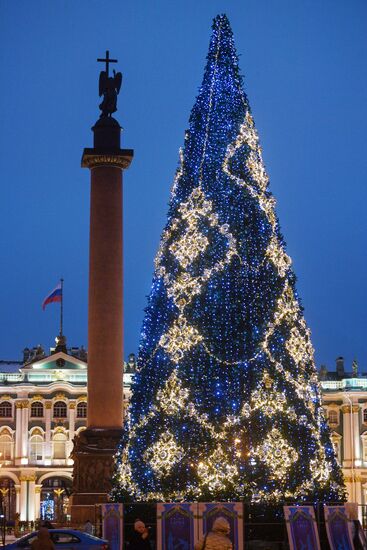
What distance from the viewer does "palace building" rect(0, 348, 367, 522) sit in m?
87.6

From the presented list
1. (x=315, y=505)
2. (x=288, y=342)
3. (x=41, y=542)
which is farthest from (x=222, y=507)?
(x=41, y=542)

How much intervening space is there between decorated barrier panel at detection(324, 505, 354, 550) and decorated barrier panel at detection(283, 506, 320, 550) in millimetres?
553

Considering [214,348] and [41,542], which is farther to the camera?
[214,348]

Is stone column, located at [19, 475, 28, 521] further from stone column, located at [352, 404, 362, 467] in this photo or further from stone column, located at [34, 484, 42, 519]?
stone column, located at [352, 404, 362, 467]

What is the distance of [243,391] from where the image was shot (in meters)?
30.6

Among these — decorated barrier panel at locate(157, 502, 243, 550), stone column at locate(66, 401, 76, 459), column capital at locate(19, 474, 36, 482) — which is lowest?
decorated barrier panel at locate(157, 502, 243, 550)

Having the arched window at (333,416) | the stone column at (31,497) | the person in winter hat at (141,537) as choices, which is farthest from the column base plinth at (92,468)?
the arched window at (333,416)

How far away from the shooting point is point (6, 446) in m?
89.3

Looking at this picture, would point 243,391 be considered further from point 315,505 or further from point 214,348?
point 315,505

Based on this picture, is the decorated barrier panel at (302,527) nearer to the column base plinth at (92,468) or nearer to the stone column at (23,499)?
the column base plinth at (92,468)

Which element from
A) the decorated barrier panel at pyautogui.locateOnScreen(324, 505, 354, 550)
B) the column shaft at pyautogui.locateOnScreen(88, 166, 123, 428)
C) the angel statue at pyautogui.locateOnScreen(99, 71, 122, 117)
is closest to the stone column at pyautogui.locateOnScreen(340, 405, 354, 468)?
the column shaft at pyautogui.locateOnScreen(88, 166, 123, 428)

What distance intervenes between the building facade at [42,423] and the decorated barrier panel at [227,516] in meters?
60.7

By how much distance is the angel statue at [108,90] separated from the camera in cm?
4819

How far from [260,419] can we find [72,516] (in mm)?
17924
